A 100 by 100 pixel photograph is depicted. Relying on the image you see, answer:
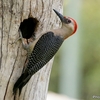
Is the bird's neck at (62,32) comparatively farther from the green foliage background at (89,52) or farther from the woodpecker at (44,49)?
the green foliage background at (89,52)

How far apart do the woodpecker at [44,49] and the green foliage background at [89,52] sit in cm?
399

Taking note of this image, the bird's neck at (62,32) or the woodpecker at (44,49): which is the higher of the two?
the bird's neck at (62,32)

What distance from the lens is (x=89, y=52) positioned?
9617mm

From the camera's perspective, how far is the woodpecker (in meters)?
4.43

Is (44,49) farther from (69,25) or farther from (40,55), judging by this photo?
(69,25)

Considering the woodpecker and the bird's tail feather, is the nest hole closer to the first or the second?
the woodpecker

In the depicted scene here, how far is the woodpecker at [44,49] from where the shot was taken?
4426mm

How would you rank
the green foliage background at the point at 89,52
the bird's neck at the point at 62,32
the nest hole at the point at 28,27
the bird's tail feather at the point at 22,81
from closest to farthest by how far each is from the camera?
the bird's tail feather at the point at 22,81
the nest hole at the point at 28,27
the bird's neck at the point at 62,32
the green foliage background at the point at 89,52

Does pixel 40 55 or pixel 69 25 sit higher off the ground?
pixel 69 25

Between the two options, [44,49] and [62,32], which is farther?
[62,32]

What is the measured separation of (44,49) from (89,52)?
16.9ft

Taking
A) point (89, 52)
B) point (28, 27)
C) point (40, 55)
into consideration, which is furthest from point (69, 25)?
point (89, 52)

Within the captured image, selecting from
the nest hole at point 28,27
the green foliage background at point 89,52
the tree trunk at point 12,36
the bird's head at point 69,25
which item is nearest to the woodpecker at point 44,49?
the bird's head at point 69,25

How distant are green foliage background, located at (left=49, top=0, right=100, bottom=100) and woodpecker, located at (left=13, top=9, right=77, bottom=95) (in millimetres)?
3992
